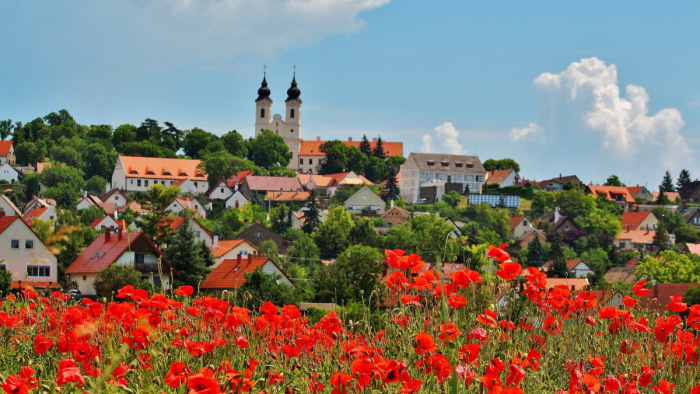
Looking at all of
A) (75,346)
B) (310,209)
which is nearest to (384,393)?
(75,346)

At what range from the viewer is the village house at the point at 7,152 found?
119188 millimetres

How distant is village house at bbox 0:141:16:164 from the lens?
119m

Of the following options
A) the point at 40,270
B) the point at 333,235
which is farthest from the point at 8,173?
the point at 40,270

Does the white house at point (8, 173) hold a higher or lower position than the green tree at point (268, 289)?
higher

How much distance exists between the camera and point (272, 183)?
100625 mm

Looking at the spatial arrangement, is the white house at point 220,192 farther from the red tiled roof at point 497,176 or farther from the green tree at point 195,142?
the red tiled roof at point 497,176

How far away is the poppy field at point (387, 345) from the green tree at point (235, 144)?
389 ft

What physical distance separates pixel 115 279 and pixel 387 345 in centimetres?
2568

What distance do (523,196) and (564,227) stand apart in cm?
1220

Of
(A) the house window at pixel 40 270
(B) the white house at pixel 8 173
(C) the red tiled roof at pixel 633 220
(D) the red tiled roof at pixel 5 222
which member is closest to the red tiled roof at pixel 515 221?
(C) the red tiled roof at pixel 633 220

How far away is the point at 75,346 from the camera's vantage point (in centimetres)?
418

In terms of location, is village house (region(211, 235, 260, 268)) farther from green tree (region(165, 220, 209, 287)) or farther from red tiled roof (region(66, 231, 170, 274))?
red tiled roof (region(66, 231, 170, 274))

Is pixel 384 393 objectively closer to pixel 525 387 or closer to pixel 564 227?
pixel 525 387

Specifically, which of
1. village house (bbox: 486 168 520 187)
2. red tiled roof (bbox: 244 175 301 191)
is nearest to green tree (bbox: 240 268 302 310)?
red tiled roof (bbox: 244 175 301 191)
